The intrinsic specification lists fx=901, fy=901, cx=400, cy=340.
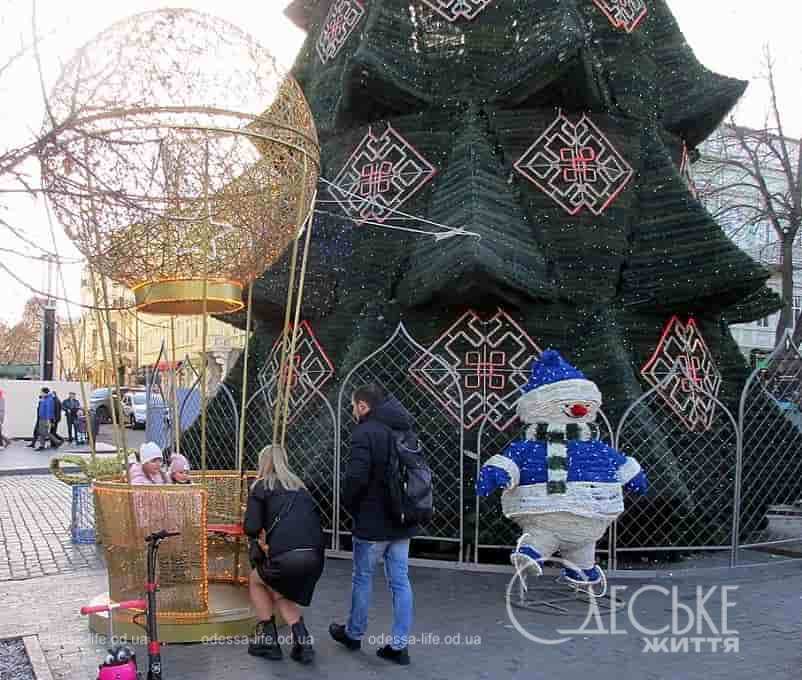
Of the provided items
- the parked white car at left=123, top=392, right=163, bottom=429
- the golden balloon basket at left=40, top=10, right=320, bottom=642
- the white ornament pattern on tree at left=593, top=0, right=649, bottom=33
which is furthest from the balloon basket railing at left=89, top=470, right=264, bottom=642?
the parked white car at left=123, top=392, right=163, bottom=429

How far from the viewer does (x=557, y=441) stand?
6910 mm

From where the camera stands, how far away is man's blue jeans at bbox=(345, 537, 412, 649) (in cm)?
526

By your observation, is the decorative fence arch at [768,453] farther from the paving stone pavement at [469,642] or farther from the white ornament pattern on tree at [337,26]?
the white ornament pattern on tree at [337,26]

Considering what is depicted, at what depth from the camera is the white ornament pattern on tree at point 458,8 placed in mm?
9477

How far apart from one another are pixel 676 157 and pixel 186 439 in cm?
666

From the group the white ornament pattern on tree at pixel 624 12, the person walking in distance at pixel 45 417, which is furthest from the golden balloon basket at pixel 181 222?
the person walking in distance at pixel 45 417

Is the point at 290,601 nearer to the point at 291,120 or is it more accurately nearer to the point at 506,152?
the point at 291,120

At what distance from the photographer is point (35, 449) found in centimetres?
2273

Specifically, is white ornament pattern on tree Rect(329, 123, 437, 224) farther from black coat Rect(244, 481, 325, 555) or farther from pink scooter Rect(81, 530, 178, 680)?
pink scooter Rect(81, 530, 178, 680)

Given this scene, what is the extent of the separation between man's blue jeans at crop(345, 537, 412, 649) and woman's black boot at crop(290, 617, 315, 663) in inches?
14.0

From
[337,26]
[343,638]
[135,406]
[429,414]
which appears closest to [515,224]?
[429,414]

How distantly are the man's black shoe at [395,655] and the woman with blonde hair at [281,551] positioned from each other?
17.3 inches

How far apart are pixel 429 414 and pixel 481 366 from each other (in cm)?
67

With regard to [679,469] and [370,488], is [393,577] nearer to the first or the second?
[370,488]
